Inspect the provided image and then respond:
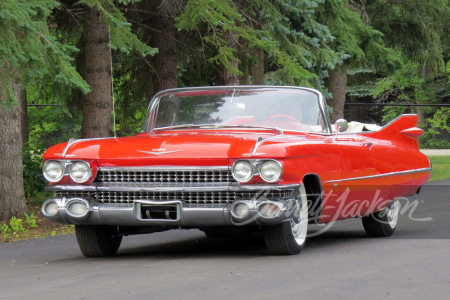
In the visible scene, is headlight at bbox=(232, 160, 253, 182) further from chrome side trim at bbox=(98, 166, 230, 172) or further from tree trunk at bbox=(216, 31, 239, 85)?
tree trunk at bbox=(216, 31, 239, 85)

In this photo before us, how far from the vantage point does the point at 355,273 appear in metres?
7.91

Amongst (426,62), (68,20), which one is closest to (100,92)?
(68,20)

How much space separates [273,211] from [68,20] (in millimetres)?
10757

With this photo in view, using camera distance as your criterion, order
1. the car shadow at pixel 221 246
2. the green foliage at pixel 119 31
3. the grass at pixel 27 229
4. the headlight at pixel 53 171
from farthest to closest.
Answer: the green foliage at pixel 119 31 < the grass at pixel 27 229 < the car shadow at pixel 221 246 < the headlight at pixel 53 171

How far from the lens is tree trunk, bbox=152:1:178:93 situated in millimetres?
20203

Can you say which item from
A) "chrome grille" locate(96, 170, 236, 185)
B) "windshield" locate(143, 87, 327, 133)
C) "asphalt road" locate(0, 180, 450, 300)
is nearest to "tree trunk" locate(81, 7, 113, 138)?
"asphalt road" locate(0, 180, 450, 300)

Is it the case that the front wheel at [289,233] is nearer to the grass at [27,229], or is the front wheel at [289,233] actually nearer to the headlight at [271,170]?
the headlight at [271,170]

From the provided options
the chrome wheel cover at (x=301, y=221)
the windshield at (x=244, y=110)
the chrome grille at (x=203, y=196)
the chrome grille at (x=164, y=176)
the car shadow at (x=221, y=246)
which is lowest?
the car shadow at (x=221, y=246)

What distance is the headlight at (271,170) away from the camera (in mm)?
8742

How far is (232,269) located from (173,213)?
0.87 metres

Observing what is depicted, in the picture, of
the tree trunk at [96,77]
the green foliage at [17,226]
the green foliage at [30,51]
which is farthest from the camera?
the tree trunk at [96,77]

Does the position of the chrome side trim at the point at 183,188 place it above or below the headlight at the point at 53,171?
below

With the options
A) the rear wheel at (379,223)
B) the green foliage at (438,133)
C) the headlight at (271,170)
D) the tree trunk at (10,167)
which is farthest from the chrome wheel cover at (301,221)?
the green foliage at (438,133)

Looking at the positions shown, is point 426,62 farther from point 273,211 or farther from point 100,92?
point 273,211
